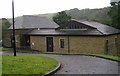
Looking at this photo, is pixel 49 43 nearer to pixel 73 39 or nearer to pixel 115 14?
pixel 73 39

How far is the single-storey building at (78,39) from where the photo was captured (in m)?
34.7

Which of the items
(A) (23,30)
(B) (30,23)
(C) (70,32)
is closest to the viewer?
(C) (70,32)

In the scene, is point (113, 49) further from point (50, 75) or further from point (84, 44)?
point (50, 75)

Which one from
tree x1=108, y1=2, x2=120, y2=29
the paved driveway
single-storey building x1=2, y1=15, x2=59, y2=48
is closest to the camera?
the paved driveway

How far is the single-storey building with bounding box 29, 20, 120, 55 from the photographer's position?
3469 centimetres

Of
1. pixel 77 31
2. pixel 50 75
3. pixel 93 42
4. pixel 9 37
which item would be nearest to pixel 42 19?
pixel 9 37

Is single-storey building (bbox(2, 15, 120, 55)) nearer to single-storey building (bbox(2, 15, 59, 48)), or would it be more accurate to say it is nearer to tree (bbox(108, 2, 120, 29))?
single-storey building (bbox(2, 15, 59, 48))

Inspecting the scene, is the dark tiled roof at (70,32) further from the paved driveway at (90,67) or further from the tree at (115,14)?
the paved driveway at (90,67)

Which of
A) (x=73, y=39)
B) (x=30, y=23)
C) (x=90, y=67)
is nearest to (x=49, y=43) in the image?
(x=73, y=39)

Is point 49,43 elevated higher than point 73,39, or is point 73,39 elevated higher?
point 73,39

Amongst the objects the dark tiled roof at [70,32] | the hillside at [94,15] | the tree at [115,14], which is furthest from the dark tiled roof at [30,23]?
the hillside at [94,15]

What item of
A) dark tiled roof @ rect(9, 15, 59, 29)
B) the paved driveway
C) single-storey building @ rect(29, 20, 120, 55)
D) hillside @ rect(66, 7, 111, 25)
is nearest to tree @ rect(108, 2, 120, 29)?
single-storey building @ rect(29, 20, 120, 55)

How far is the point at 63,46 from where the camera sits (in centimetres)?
3850

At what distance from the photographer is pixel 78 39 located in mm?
36719
